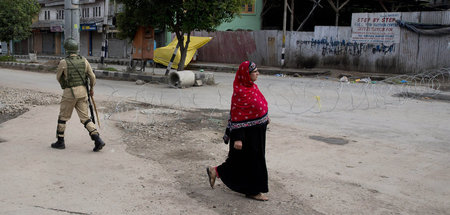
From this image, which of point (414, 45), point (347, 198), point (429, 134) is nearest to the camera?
point (347, 198)

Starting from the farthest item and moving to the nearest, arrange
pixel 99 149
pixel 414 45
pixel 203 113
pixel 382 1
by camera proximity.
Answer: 1. pixel 382 1
2. pixel 414 45
3. pixel 203 113
4. pixel 99 149

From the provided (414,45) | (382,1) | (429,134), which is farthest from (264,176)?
(382,1)

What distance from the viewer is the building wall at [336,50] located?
695 inches

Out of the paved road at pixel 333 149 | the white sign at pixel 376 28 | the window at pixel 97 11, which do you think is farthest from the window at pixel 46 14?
the paved road at pixel 333 149

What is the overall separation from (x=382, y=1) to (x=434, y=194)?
21.9m

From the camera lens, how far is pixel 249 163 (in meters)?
4.11

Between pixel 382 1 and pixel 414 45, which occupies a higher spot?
pixel 382 1

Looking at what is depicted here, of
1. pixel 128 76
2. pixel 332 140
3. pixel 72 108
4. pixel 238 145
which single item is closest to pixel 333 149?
pixel 332 140

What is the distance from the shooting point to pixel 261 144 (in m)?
4.07

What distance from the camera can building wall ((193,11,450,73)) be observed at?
17.7m

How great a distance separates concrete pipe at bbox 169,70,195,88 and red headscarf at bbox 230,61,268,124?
949cm

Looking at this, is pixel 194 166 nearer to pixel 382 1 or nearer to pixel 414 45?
pixel 414 45

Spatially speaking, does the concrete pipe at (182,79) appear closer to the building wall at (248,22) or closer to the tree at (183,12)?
the tree at (183,12)

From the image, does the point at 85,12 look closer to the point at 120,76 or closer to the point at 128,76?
the point at 120,76
